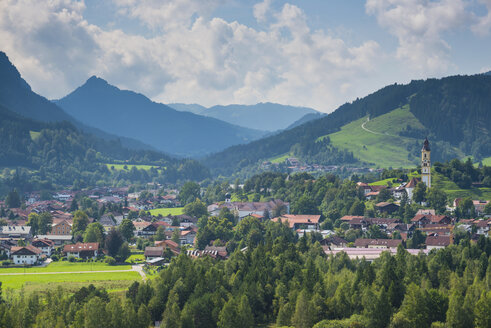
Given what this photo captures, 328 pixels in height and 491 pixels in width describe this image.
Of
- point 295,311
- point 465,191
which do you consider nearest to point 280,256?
point 295,311

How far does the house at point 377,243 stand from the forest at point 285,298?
72.0 feet

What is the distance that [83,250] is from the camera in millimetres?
105750

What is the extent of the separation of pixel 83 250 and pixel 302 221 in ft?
132

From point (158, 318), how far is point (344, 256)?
1014 inches

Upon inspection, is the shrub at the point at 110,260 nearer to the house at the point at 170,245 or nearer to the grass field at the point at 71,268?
the grass field at the point at 71,268

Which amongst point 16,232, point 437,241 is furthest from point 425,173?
point 16,232

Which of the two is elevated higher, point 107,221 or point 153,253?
point 107,221

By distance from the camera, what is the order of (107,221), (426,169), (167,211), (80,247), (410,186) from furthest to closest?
(167,211), (107,221), (426,169), (410,186), (80,247)

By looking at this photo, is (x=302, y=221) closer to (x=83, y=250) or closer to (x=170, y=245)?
(x=170, y=245)

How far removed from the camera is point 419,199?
127438mm

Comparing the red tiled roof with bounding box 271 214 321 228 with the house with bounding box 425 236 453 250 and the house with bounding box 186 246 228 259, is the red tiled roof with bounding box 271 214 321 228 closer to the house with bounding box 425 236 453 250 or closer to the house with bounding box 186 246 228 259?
the house with bounding box 186 246 228 259

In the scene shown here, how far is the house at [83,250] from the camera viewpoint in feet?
345

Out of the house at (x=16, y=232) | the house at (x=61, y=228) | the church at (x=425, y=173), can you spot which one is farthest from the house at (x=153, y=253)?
the church at (x=425, y=173)

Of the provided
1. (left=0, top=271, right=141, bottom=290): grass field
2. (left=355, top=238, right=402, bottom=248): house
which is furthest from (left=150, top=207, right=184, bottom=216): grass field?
(left=0, top=271, right=141, bottom=290): grass field
